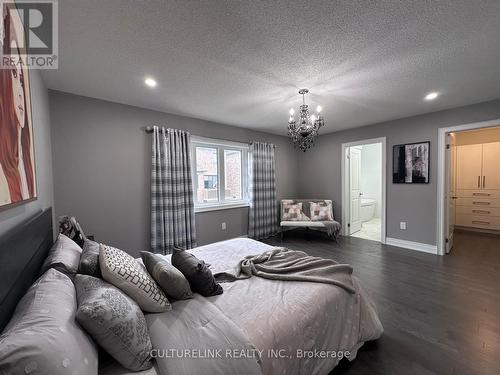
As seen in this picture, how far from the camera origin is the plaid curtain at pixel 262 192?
15.0 ft

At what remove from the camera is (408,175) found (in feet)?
12.9

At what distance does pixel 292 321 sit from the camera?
122 centimetres

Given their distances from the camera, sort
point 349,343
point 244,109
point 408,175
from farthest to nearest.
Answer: point 408,175 < point 244,109 < point 349,343

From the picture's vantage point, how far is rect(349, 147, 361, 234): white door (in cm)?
494

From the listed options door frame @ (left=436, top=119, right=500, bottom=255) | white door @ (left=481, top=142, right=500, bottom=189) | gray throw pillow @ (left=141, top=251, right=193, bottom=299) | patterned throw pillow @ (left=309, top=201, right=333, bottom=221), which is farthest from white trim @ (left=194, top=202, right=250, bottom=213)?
white door @ (left=481, top=142, right=500, bottom=189)

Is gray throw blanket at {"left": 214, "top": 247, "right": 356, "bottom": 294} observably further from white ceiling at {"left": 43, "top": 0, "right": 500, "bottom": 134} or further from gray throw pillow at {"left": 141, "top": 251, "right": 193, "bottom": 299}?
white ceiling at {"left": 43, "top": 0, "right": 500, "bottom": 134}

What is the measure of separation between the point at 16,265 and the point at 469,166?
24.3 ft

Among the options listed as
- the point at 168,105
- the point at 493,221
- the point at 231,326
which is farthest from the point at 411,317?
the point at 493,221

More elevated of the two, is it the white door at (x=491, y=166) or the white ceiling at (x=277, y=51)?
the white ceiling at (x=277, y=51)

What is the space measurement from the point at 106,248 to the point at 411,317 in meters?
2.65

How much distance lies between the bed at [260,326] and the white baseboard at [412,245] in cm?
297

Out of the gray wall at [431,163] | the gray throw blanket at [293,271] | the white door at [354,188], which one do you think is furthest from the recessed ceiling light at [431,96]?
the gray throw blanket at [293,271]

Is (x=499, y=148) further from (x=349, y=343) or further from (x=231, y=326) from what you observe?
(x=231, y=326)

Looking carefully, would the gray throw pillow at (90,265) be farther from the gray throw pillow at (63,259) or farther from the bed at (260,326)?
the bed at (260,326)
